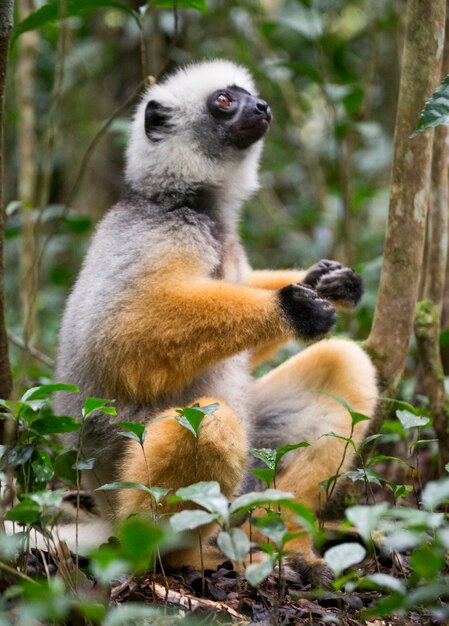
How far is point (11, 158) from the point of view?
1368 centimetres

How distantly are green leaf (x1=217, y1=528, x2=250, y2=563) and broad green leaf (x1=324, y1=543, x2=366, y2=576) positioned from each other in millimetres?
312

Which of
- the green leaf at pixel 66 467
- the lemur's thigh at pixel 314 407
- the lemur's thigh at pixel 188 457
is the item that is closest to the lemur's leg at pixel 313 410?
the lemur's thigh at pixel 314 407

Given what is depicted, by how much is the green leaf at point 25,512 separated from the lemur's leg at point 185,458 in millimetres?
919

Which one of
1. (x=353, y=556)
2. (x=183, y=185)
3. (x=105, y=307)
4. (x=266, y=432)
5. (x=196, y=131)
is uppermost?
(x=196, y=131)

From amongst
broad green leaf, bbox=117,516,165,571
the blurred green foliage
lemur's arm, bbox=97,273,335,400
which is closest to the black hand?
lemur's arm, bbox=97,273,335,400

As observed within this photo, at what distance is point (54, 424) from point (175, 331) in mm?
968

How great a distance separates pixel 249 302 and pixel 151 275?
67cm

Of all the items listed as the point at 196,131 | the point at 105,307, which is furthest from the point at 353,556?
the point at 196,131

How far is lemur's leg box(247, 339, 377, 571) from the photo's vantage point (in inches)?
202

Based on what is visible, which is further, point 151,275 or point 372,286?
point 372,286

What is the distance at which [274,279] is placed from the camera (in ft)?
19.7

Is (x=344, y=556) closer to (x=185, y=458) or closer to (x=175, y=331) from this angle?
→ (x=185, y=458)

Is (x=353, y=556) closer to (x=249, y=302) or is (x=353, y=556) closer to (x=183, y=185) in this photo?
(x=249, y=302)

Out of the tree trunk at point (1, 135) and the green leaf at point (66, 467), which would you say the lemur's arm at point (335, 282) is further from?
the tree trunk at point (1, 135)
